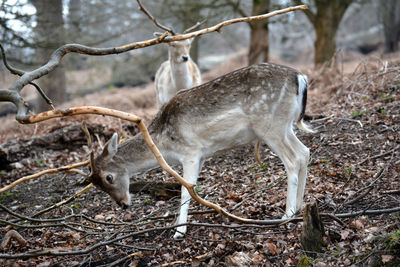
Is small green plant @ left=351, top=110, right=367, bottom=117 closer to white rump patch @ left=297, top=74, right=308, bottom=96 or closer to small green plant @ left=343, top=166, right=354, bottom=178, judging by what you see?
small green plant @ left=343, top=166, right=354, bottom=178

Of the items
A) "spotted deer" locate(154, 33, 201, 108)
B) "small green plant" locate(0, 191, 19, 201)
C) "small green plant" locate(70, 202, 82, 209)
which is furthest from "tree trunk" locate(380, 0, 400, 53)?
"small green plant" locate(0, 191, 19, 201)

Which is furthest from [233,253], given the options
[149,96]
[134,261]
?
[149,96]

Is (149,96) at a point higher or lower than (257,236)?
lower

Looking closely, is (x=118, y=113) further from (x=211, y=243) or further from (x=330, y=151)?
(x=330, y=151)

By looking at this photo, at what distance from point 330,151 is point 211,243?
2848 mm

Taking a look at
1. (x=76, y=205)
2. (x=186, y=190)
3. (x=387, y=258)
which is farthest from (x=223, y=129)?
(x=76, y=205)

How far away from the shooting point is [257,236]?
14.5 feet

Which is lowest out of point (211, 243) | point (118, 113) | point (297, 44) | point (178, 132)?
point (297, 44)

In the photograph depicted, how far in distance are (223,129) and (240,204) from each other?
97 cm

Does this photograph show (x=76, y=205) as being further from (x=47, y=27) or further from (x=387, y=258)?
(x=47, y=27)

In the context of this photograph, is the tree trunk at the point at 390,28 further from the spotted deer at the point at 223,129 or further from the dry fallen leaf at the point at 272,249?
the dry fallen leaf at the point at 272,249

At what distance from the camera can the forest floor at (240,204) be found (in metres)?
4.00

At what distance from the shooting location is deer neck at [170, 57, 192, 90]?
9672 mm

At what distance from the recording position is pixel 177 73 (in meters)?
9.71
